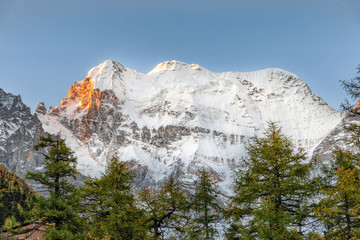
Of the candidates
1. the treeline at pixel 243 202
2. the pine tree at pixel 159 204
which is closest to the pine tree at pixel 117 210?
the treeline at pixel 243 202

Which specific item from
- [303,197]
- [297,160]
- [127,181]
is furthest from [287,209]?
[127,181]

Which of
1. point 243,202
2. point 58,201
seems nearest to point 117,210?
point 58,201

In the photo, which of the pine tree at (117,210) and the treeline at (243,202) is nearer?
the treeline at (243,202)

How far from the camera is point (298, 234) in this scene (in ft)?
54.6

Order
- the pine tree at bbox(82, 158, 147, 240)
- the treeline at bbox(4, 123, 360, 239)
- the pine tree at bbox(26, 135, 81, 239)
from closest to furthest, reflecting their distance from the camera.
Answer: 1. the treeline at bbox(4, 123, 360, 239)
2. the pine tree at bbox(82, 158, 147, 240)
3. the pine tree at bbox(26, 135, 81, 239)

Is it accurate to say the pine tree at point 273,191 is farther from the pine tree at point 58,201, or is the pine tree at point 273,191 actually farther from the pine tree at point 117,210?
the pine tree at point 58,201

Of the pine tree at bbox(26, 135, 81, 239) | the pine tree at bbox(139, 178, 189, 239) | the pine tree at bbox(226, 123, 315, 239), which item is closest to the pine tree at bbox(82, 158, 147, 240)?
the pine tree at bbox(139, 178, 189, 239)

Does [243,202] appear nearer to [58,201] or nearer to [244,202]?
[244,202]

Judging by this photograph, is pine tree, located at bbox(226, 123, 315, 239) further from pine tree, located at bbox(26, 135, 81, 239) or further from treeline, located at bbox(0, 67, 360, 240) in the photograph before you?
A: pine tree, located at bbox(26, 135, 81, 239)

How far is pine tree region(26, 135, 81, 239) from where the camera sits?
23.6 metres

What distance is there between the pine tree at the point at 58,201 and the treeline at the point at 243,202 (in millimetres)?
62

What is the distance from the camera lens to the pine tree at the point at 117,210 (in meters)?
→ 21.9

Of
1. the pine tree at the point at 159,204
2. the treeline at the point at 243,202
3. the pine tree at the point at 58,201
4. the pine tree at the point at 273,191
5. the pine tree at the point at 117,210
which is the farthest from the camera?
the pine tree at the point at 58,201

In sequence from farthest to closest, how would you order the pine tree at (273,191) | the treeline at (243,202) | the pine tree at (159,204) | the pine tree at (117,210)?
the pine tree at (159,204) → the pine tree at (117,210) → the pine tree at (273,191) → the treeline at (243,202)
